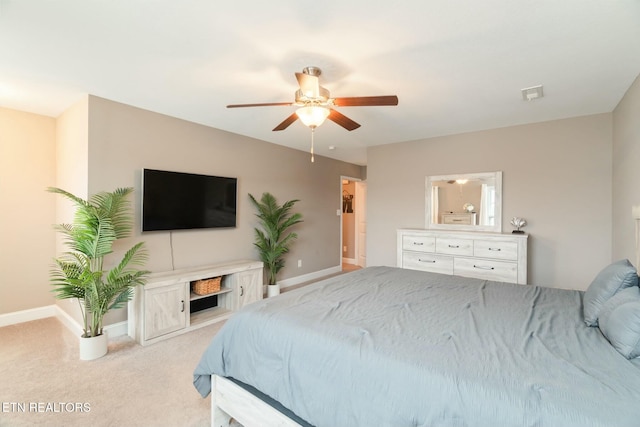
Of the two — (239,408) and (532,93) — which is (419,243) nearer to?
(532,93)

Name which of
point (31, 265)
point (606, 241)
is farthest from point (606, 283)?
point (31, 265)

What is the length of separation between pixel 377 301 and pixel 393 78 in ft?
5.87

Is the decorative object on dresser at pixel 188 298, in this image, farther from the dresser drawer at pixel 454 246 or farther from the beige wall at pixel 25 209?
the dresser drawer at pixel 454 246

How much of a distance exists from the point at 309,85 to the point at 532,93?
6.95ft

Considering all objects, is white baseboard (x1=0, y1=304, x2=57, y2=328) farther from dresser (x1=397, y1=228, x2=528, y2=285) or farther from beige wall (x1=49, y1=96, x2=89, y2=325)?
dresser (x1=397, y1=228, x2=528, y2=285)

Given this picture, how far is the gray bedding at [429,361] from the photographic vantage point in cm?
98

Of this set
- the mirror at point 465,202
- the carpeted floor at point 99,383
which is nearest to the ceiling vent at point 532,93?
the mirror at point 465,202

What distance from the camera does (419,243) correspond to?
4023 millimetres

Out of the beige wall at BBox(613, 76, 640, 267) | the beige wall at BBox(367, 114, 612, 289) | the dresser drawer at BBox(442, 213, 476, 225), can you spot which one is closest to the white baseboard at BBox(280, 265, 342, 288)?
the beige wall at BBox(367, 114, 612, 289)

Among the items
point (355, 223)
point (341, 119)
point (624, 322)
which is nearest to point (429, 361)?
point (624, 322)

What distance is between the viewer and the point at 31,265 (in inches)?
135

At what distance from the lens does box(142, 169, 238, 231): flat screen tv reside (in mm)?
3191

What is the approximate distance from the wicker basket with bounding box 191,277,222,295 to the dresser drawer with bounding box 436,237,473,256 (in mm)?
2836

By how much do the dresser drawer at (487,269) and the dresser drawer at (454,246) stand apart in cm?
10
